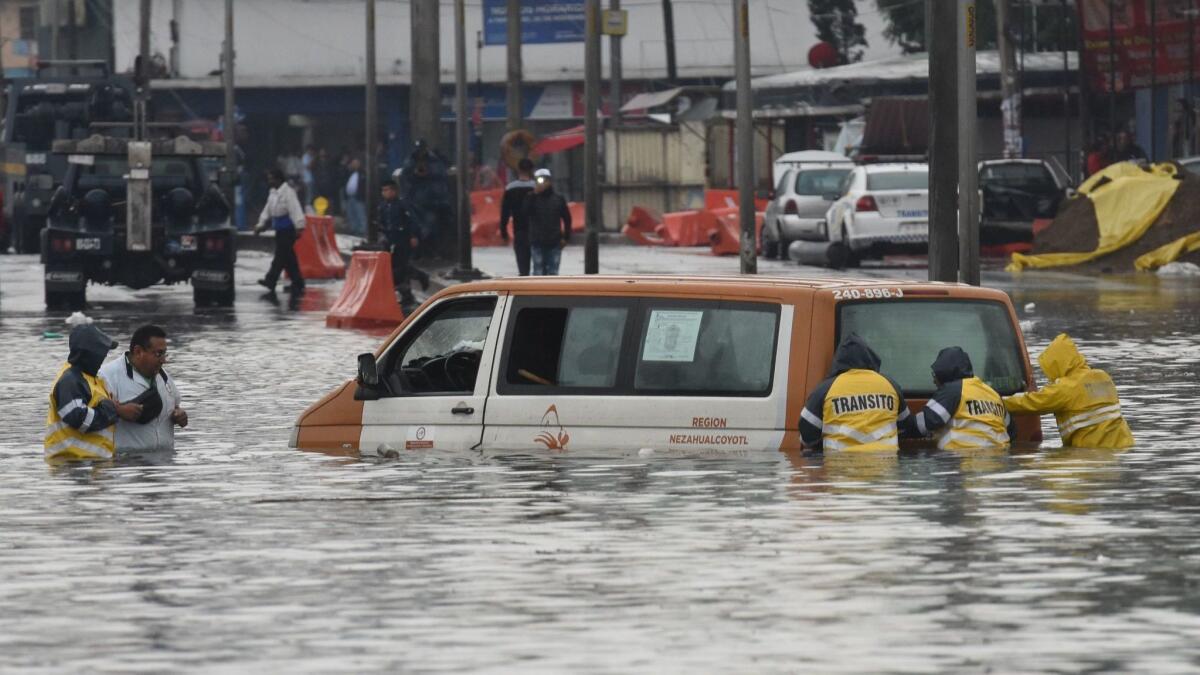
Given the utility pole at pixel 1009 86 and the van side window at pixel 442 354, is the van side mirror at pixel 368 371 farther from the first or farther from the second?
the utility pole at pixel 1009 86

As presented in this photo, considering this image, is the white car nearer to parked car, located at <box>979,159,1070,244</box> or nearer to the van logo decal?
parked car, located at <box>979,159,1070,244</box>

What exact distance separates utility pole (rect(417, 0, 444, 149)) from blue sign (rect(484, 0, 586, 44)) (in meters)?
30.7

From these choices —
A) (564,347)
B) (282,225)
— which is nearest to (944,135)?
(564,347)

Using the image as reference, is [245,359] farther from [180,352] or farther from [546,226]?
[546,226]

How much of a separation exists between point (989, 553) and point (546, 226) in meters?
22.6

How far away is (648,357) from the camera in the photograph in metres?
12.0

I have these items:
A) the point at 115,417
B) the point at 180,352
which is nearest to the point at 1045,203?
the point at 180,352

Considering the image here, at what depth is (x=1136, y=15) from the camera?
158 ft

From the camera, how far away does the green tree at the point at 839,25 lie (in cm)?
7731

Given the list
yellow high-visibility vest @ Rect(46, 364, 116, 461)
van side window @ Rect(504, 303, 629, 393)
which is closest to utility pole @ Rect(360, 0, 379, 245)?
yellow high-visibility vest @ Rect(46, 364, 116, 461)

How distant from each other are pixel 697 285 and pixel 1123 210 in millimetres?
28008

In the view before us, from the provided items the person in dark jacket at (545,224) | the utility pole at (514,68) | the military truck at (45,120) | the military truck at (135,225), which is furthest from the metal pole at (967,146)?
the utility pole at (514,68)

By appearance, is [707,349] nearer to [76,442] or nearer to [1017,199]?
[76,442]

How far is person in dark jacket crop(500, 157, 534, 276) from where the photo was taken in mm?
34000
